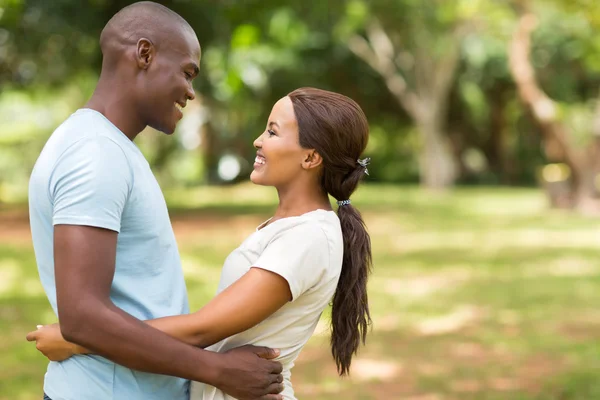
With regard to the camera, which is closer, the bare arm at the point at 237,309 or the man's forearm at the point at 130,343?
the man's forearm at the point at 130,343

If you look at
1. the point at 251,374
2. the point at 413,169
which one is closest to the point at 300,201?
the point at 251,374

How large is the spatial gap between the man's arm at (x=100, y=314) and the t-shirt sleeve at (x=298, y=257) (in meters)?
0.32

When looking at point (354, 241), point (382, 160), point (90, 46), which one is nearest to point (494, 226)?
point (90, 46)

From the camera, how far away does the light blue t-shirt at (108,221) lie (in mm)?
1889

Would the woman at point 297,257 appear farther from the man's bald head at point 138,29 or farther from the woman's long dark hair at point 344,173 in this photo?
the man's bald head at point 138,29

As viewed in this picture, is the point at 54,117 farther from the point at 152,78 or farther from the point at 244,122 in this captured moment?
the point at 152,78

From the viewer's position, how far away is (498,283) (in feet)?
38.7

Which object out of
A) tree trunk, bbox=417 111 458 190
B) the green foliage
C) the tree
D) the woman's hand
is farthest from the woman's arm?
tree trunk, bbox=417 111 458 190

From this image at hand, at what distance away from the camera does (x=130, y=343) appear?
6.29 feet

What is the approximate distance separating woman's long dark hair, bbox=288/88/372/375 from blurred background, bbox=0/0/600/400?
4.38 metres

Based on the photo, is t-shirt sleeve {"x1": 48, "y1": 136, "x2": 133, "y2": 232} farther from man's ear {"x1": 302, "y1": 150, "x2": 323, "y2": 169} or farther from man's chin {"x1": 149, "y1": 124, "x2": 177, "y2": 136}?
man's ear {"x1": 302, "y1": 150, "x2": 323, "y2": 169}

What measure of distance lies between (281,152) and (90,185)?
26.1 inches

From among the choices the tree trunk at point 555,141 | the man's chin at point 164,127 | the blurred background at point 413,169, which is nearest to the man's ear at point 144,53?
the man's chin at point 164,127

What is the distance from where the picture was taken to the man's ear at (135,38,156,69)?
2.09 meters
